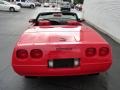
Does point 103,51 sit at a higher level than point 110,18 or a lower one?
higher

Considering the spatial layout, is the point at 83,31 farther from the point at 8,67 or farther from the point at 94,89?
the point at 8,67

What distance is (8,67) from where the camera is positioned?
7.04 meters

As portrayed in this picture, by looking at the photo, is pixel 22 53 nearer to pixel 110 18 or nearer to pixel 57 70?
pixel 57 70

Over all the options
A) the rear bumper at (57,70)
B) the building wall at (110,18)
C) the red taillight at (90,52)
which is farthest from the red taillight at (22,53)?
the building wall at (110,18)

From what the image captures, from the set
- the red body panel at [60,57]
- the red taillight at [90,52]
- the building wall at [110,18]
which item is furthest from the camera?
the building wall at [110,18]

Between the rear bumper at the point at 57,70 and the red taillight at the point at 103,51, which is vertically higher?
the red taillight at the point at 103,51

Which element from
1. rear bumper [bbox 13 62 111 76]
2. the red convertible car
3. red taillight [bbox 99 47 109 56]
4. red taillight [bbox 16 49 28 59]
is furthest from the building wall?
red taillight [bbox 16 49 28 59]

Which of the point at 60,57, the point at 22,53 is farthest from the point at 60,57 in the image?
the point at 22,53

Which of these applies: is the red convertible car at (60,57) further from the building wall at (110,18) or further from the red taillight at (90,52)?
the building wall at (110,18)

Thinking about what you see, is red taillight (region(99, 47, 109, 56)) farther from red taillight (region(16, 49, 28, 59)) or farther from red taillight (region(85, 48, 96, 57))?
red taillight (region(16, 49, 28, 59))

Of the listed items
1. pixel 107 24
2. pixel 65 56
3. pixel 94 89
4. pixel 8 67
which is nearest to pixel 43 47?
pixel 65 56

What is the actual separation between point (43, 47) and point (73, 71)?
66cm

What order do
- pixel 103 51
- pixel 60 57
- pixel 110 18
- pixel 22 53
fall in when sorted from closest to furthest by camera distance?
pixel 60 57 → pixel 22 53 → pixel 103 51 → pixel 110 18

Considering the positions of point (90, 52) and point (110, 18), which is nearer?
point (90, 52)
